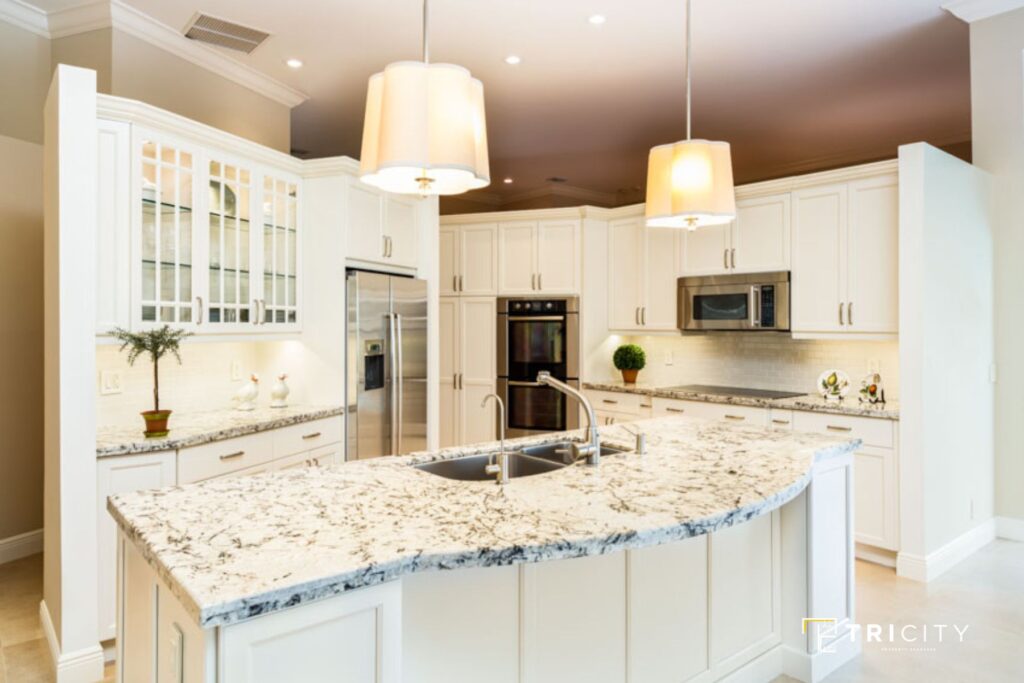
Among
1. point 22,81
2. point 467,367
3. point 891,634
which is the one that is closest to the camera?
point 891,634

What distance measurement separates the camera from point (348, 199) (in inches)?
155

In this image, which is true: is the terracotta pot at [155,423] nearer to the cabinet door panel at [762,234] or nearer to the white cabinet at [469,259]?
the white cabinet at [469,259]

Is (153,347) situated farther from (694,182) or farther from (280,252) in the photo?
(694,182)

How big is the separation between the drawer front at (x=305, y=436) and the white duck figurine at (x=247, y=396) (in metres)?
0.41

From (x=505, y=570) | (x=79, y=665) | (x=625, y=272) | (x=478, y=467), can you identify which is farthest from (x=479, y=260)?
(x=505, y=570)

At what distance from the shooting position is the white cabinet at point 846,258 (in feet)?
12.4

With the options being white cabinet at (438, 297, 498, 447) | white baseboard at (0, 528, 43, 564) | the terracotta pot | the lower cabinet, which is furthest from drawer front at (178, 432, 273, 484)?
white cabinet at (438, 297, 498, 447)

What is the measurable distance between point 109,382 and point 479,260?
3.13 m

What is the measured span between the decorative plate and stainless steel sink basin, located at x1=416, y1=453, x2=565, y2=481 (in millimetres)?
2577

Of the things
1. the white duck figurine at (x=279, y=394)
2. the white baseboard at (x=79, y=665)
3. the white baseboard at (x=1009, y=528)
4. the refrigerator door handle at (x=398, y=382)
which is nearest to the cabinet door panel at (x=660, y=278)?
the refrigerator door handle at (x=398, y=382)

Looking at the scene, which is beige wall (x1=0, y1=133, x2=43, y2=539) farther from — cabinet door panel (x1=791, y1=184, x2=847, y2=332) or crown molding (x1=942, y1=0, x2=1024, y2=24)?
crown molding (x1=942, y1=0, x2=1024, y2=24)

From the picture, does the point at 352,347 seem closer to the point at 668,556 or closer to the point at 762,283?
the point at 668,556

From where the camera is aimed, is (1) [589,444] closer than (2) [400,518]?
No

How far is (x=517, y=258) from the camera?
554 centimetres
